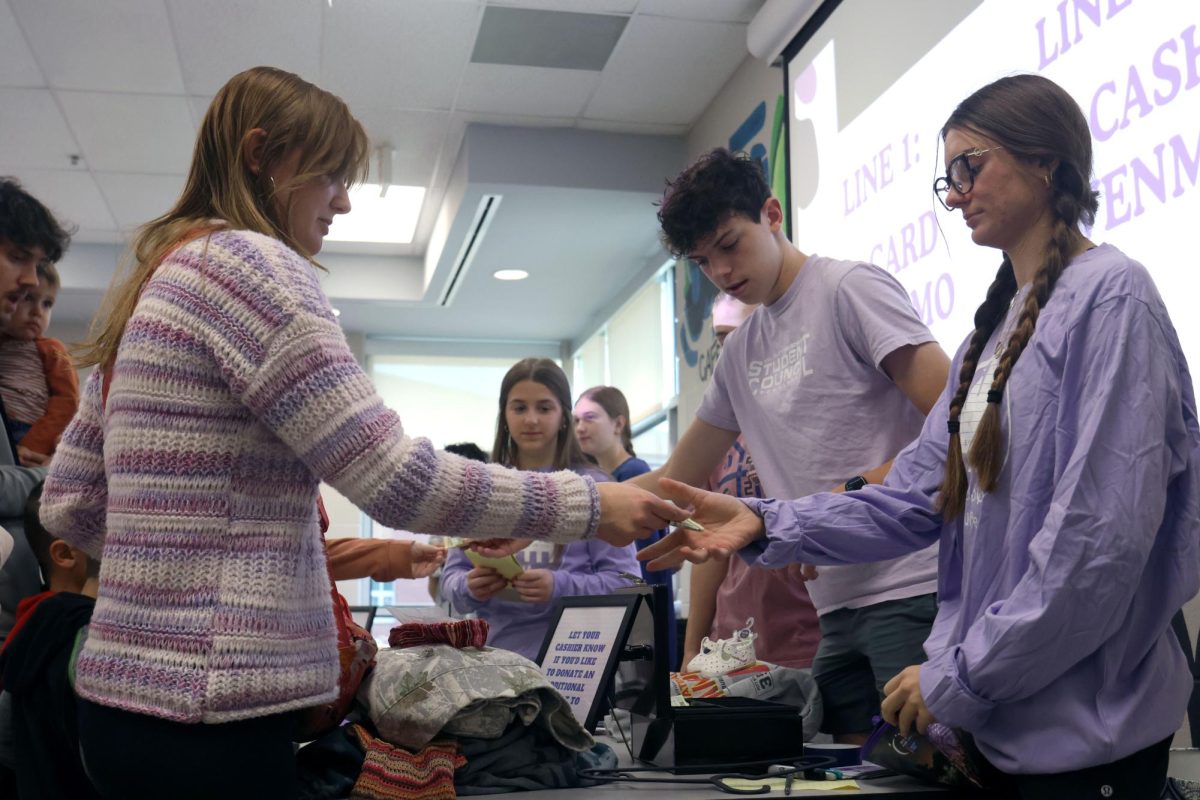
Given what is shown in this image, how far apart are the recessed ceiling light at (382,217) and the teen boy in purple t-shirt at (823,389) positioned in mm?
4435

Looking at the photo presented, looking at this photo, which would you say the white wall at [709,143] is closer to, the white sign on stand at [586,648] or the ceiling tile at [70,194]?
the white sign on stand at [586,648]

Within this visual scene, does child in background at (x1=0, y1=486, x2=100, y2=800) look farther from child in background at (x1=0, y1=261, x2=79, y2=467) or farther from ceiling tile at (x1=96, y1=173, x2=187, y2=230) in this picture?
ceiling tile at (x1=96, y1=173, x2=187, y2=230)

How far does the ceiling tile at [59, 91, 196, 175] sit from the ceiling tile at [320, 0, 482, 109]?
2.65 ft

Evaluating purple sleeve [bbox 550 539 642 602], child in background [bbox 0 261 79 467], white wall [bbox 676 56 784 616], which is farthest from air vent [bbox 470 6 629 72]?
purple sleeve [bbox 550 539 642 602]

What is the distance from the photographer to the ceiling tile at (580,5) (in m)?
4.35

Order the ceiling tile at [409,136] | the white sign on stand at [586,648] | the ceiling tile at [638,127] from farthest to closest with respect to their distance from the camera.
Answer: the ceiling tile at [638,127] < the ceiling tile at [409,136] < the white sign on stand at [586,648]

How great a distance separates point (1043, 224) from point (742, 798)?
0.78m

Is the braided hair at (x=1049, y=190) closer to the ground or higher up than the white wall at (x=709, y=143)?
closer to the ground

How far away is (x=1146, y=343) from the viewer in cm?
117

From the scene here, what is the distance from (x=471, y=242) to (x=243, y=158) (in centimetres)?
510

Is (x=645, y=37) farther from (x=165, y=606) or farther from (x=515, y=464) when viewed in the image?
(x=165, y=606)

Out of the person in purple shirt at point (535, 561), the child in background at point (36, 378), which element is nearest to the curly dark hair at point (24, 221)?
the child in background at point (36, 378)

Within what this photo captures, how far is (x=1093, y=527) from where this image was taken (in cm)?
113

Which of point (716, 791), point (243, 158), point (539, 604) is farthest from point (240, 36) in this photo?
point (716, 791)
